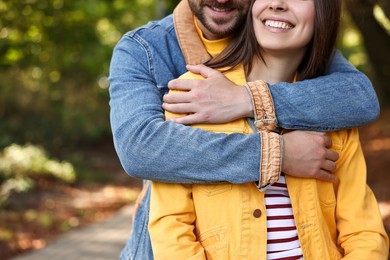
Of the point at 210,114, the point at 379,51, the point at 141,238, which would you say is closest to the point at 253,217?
the point at 210,114

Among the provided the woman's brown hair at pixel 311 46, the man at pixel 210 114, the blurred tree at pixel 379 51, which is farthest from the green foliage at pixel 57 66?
the woman's brown hair at pixel 311 46

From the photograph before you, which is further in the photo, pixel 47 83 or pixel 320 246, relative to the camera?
pixel 47 83

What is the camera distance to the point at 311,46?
2695 mm

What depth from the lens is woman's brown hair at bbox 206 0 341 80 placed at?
8.40 ft

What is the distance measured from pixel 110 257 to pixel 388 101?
857cm

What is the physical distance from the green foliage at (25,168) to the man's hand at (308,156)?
6.45 metres

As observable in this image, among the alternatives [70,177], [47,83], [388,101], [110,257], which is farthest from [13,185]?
[388,101]

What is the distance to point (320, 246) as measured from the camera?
99.3 inches

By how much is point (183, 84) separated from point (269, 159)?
1.47ft

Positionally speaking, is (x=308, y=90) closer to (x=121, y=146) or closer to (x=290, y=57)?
(x=290, y=57)

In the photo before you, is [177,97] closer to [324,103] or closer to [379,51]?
[324,103]

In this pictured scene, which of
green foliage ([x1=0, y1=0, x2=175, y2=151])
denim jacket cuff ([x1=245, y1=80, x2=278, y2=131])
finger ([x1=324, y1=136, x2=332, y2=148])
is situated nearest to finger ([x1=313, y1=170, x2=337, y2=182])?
finger ([x1=324, y1=136, x2=332, y2=148])

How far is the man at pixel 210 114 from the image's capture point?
2430 millimetres

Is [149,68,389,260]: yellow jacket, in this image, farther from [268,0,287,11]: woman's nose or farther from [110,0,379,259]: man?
[268,0,287,11]: woman's nose
